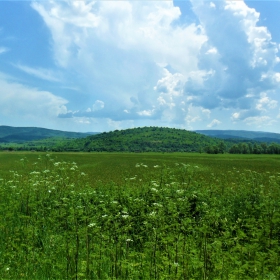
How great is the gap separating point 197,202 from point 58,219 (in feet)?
20.5

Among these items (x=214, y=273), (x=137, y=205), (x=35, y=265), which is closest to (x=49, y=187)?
(x=137, y=205)

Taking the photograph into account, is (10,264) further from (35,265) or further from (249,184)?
(249,184)

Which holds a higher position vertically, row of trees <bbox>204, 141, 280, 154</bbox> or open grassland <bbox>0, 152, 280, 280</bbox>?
open grassland <bbox>0, 152, 280, 280</bbox>

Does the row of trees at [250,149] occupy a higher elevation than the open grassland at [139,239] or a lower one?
lower

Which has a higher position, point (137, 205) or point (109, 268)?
point (137, 205)

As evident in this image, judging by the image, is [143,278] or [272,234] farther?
[272,234]

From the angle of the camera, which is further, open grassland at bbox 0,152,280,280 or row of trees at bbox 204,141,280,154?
row of trees at bbox 204,141,280,154

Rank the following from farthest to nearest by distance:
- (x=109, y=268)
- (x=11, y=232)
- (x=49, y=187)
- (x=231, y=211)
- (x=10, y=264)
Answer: (x=49, y=187) < (x=231, y=211) < (x=11, y=232) < (x=10, y=264) < (x=109, y=268)

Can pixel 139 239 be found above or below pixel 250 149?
above

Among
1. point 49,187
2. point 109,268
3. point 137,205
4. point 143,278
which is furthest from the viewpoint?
point 49,187

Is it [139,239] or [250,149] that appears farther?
[250,149]

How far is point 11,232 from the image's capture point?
995cm

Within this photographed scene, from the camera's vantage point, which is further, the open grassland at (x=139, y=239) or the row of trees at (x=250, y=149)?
the row of trees at (x=250, y=149)

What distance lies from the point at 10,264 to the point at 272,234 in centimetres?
867
